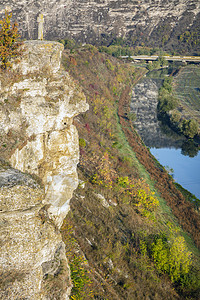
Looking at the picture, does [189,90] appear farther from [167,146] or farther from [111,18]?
[111,18]

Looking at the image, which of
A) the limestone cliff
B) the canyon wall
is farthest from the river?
the canyon wall

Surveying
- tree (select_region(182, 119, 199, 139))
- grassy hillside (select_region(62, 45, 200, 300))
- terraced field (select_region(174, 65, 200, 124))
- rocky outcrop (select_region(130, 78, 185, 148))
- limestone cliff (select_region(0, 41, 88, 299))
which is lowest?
rocky outcrop (select_region(130, 78, 185, 148))

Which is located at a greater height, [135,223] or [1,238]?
[1,238]

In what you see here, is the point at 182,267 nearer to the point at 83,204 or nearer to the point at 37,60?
the point at 83,204

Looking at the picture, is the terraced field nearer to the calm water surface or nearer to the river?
the river

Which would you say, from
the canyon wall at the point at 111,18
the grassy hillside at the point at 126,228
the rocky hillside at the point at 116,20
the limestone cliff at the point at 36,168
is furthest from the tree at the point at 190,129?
the canyon wall at the point at 111,18

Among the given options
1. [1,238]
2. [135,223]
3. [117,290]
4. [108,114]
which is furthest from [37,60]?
[108,114]

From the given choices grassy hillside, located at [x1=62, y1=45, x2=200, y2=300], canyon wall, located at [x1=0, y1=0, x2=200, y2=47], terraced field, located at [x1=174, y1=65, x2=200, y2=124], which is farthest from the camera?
canyon wall, located at [x1=0, y1=0, x2=200, y2=47]
